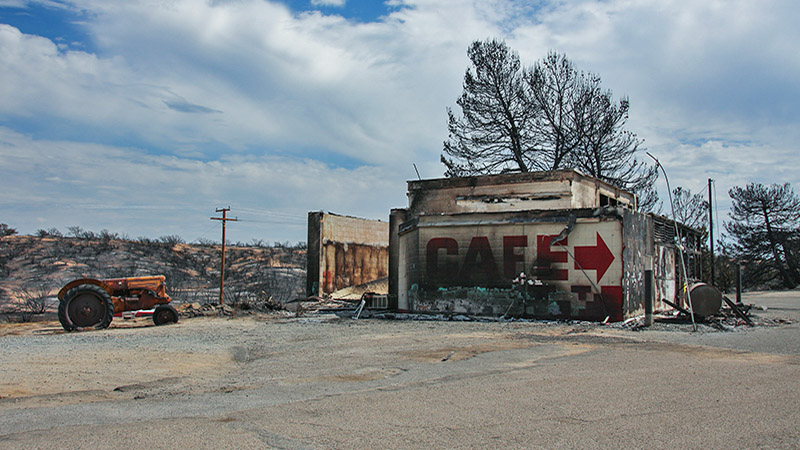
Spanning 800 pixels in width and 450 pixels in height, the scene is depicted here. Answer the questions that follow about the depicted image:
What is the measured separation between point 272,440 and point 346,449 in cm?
64

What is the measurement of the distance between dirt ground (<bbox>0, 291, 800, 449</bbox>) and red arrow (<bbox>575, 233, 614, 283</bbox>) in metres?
3.58

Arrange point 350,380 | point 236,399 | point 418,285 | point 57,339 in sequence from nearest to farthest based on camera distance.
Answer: point 236,399, point 350,380, point 57,339, point 418,285

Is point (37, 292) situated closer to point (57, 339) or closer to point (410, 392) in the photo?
point (57, 339)

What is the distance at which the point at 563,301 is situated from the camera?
650 inches

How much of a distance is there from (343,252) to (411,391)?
19967 mm

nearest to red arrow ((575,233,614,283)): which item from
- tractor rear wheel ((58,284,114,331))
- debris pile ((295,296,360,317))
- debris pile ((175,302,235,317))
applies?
debris pile ((295,296,360,317))

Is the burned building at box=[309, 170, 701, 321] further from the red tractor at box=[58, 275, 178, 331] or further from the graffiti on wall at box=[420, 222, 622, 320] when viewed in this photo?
the red tractor at box=[58, 275, 178, 331]

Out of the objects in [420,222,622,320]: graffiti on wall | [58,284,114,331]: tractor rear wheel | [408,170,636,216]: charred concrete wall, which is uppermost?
[408,170,636,216]: charred concrete wall

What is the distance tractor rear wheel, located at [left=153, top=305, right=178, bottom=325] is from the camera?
16859mm

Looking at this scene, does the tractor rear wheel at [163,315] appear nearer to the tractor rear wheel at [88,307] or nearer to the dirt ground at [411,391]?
the tractor rear wheel at [88,307]

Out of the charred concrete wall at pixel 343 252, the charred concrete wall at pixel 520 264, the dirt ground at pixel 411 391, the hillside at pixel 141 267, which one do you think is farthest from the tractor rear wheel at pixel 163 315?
the hillside at pixel 141 267

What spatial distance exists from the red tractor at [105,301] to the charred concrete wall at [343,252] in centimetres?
830

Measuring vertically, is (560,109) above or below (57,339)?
above

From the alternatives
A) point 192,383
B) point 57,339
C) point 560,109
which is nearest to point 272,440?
point 192,383
